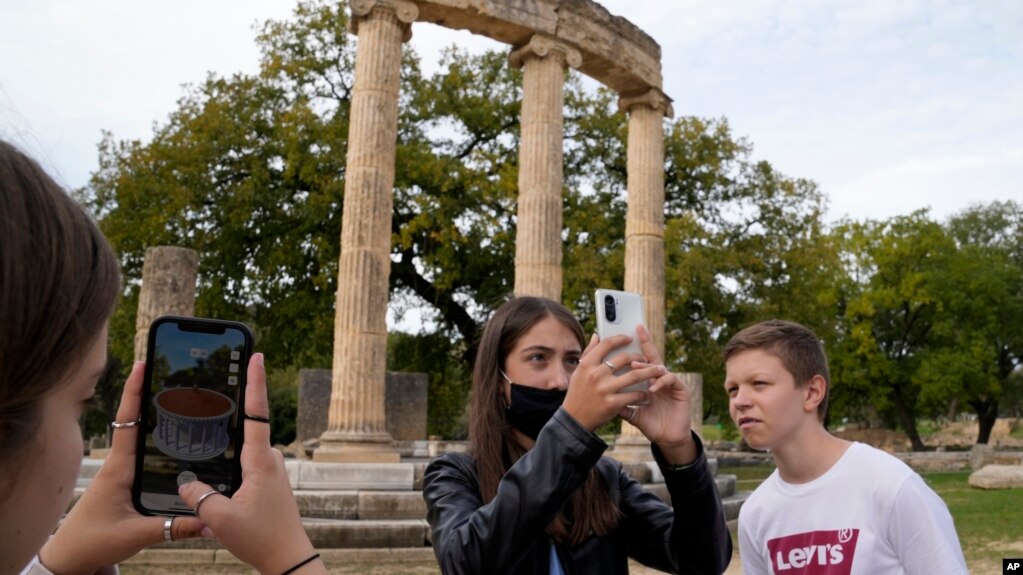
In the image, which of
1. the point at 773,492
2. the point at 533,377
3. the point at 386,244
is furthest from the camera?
the point at 386,244

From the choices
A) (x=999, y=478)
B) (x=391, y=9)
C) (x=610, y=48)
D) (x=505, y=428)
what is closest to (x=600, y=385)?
(x=505, y=428)

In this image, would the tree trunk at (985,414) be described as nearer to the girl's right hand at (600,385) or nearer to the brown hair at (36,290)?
the girl's right hand at (600,385)

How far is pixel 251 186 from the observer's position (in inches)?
939

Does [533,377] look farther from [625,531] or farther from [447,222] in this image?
[447,222]

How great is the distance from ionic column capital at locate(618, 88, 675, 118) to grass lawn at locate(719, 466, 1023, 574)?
946cm

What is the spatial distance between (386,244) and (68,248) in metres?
14.2

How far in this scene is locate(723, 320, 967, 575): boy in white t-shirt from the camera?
2.63 m

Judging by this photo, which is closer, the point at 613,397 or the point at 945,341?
the point at 613,397

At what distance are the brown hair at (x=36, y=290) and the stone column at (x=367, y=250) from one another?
1309cm

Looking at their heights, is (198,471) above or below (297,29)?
below

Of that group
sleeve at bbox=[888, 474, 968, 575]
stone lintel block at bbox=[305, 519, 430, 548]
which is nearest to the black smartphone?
sleeve at bbox=[888, 474, 968, 575]

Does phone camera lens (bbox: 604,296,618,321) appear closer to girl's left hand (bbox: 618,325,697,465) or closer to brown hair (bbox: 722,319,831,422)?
girl's left hand (bbox: 618,325,697,465)

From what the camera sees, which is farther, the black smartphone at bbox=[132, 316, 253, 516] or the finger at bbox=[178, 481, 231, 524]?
the black smartphone at bbox=[132, 316, 253, 516]

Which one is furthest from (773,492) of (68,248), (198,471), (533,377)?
(68,248)
